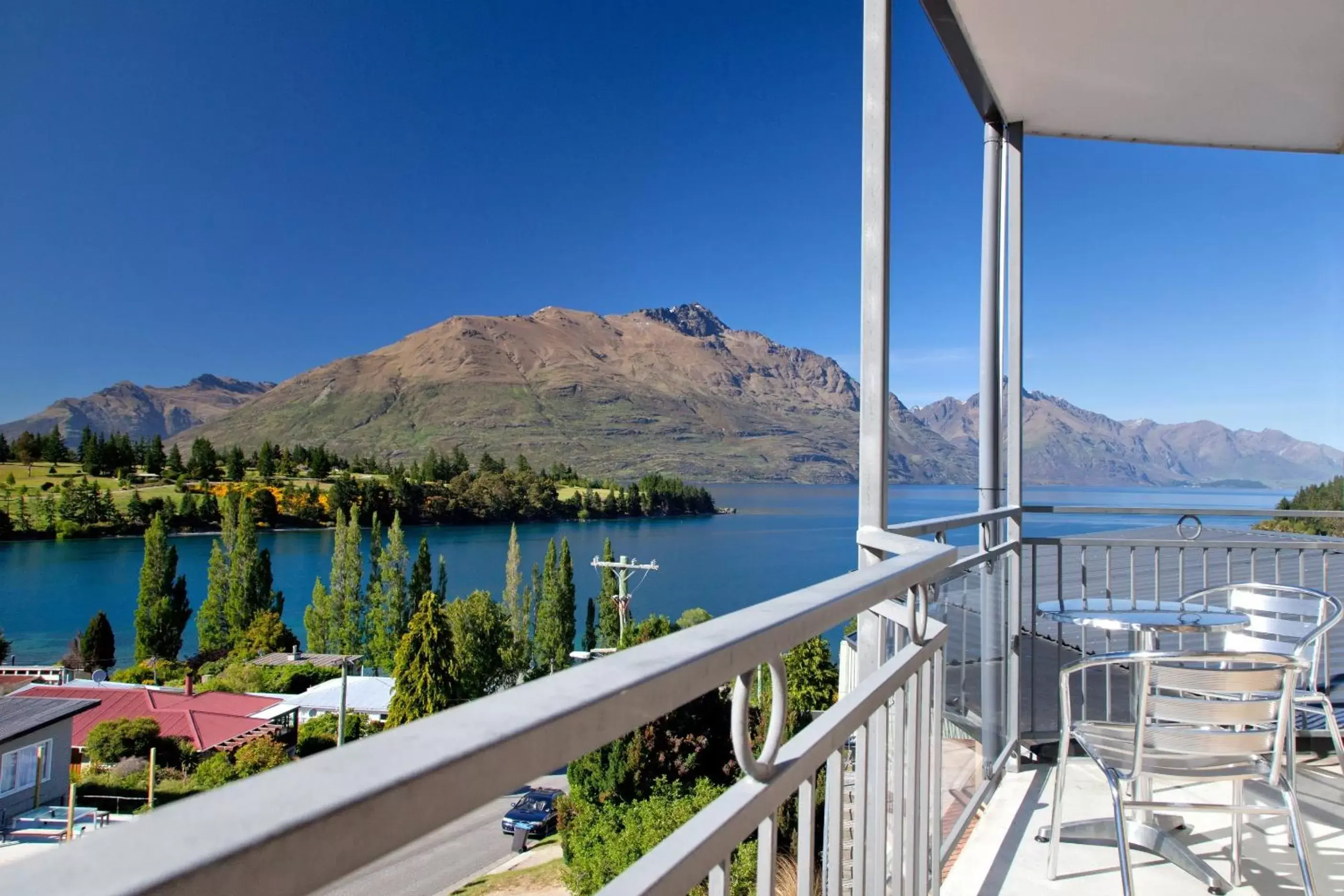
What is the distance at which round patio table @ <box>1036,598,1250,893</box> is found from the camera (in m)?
1.98

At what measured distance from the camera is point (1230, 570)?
309cm

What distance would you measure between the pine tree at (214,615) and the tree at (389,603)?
7.74 m

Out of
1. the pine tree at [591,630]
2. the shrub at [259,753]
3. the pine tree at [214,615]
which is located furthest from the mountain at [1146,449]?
the pine tree at [214,615]

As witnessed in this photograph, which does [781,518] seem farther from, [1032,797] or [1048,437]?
[1032,797]

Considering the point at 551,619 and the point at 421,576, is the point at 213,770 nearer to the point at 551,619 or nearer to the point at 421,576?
the point at 551,619

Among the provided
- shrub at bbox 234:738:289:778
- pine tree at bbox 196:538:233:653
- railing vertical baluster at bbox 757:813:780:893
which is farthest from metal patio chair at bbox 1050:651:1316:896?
pine tree at bbox 196:538:233:653

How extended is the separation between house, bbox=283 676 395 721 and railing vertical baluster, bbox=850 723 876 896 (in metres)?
32.5

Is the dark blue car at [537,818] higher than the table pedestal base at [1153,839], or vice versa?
the table pedestal base at [1153,839]

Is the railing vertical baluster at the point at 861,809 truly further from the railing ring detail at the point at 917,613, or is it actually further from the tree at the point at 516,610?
the tree at the point at 516,610

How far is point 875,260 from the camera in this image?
1.73 meters

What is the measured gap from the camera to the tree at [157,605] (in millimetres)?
43062

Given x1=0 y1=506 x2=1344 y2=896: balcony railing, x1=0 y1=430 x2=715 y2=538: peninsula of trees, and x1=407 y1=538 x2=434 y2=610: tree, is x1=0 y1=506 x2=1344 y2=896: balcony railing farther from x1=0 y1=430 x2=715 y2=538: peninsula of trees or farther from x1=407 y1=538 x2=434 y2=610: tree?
x1=0 y1=430 x2=715 y2=538: peninsula of trees

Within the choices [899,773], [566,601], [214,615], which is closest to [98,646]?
[214,615]

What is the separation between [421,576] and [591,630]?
1134cm
